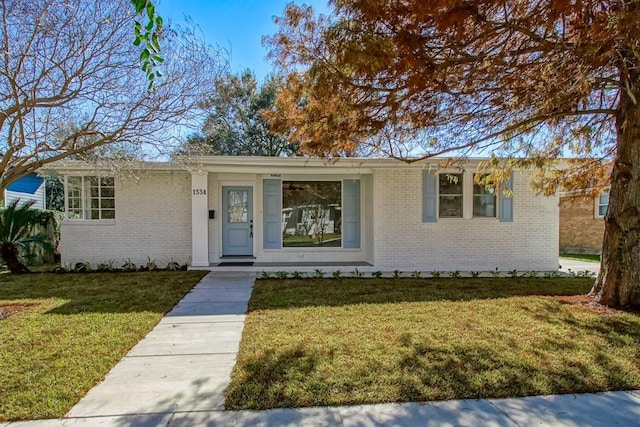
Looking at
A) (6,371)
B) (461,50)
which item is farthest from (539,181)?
(6,371)

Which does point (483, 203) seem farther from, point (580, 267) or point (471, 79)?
point (471, 79)

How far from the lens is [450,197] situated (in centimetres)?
1070

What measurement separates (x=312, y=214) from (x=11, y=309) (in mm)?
7139

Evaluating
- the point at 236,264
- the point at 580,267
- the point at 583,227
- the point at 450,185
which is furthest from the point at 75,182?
the point at 583,227

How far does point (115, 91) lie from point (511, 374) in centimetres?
737

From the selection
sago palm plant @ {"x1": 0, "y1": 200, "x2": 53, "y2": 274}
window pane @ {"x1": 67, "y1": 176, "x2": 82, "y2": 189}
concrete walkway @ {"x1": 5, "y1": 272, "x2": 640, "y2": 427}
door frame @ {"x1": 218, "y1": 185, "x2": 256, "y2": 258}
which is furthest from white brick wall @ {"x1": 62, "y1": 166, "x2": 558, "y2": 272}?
concrete walkway @ {"x1": 5, "y1": 272, "x2": 640, "y2": 427}

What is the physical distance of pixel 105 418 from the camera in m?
3.03

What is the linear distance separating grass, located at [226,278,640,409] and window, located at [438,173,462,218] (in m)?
3.72

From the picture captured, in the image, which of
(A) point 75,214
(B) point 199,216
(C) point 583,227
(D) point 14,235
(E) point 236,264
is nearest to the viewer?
(D) point 14,235

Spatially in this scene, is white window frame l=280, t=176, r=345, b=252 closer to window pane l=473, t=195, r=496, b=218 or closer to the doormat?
the doormat

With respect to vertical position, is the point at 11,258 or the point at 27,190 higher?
the point at 27,190

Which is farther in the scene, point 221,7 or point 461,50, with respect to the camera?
point 221,7

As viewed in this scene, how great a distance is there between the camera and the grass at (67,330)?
3381 millimetres

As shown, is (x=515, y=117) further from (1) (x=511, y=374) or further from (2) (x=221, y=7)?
(2) (x=221, y=7)
